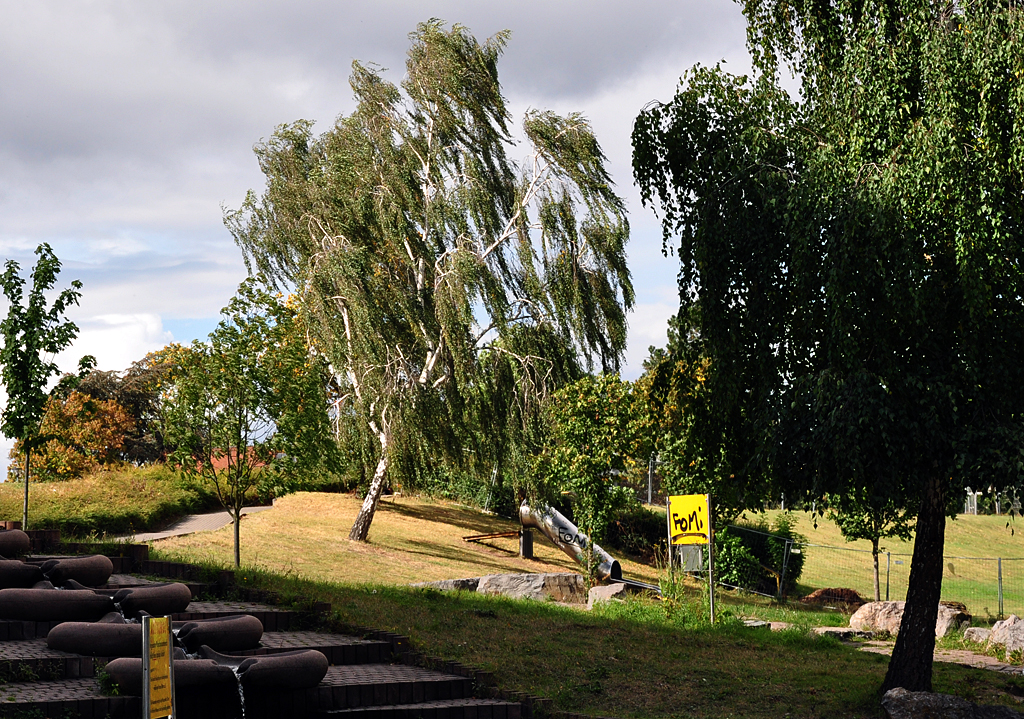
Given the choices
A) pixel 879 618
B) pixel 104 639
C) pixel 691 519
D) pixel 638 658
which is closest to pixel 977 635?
pixel 879 618

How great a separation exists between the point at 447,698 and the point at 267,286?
22.9 meters

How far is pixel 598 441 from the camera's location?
22.4 meters

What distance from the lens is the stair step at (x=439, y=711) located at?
8.21 m

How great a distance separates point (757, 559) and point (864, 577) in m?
10.1

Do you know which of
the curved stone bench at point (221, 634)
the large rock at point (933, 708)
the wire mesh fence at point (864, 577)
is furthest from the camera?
the wire mesh fence at point (864, 577)

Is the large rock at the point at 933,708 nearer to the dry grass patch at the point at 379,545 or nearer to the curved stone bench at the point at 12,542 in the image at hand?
the curved stone bench at the point at 12,542

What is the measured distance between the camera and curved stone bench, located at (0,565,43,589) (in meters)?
10.2

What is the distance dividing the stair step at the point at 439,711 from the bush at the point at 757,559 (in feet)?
63.2

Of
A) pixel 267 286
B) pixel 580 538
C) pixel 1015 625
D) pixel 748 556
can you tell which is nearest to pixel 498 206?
pixel 267 286

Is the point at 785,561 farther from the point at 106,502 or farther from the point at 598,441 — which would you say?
the point at 106,502

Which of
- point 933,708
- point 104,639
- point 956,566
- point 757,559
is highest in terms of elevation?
point 104,639

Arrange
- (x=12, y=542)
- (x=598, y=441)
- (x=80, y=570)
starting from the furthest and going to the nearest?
(x=598, y=441) < (x=12, y=542) < (x=80, y=570)

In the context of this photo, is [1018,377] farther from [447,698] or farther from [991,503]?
[447,698]

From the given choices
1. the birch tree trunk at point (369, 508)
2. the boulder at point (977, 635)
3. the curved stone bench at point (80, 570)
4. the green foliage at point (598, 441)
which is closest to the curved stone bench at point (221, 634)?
the curved stone bench at point (80, 570)
